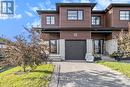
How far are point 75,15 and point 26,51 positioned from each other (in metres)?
18.5

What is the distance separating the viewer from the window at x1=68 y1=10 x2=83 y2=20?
33781mm

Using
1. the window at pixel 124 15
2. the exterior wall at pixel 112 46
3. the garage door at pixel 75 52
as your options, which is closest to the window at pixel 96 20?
the exterior wall at pixel 112 46

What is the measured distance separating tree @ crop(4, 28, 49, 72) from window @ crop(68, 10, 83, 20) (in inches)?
688

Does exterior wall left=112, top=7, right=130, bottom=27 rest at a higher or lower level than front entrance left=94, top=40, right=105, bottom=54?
higher

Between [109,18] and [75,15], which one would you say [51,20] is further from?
[109,18]

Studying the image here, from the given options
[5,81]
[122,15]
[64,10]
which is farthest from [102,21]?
[5,81]

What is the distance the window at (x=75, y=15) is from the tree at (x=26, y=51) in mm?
17472

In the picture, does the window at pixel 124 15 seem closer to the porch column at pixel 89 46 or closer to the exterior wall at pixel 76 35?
the exterior wall at pixel 76 35

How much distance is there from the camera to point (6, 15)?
34.7 metres

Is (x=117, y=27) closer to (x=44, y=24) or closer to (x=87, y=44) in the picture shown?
(x=87, y=44)

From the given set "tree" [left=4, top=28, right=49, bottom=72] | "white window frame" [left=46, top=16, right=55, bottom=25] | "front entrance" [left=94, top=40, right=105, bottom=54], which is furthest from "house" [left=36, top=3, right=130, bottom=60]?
"tree" [left=4, top=28, right=49, bottom=72]

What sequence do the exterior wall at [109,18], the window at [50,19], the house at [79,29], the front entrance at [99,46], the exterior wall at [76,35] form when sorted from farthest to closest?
1. the window at [50,19]
2. the front entrance at [99,46]
3. the exterior wall at [109,18]
4. the exterior wall at [76,35]
5. the house at [79,29]

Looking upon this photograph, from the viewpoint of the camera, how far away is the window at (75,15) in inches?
1330

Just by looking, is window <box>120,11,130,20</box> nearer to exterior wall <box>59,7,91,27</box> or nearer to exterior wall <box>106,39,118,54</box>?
exterior wall <box>106,39,118,54</box>
